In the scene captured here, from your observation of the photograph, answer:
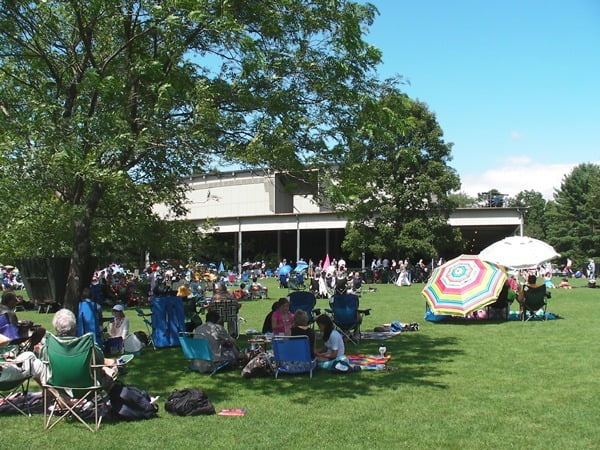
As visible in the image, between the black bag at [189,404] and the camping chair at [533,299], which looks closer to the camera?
the black bag at [189,404]

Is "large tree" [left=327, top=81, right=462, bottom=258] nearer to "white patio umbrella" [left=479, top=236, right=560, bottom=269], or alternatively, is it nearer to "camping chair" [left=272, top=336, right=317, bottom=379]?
"white patio umbrella" [left=479, top=236, right=560, bottom=269]

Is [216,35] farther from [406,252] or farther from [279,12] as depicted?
[406,252]

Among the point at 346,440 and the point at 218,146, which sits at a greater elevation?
the point at 218,146

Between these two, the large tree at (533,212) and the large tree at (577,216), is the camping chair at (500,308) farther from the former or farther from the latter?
the large tree at (533,212)

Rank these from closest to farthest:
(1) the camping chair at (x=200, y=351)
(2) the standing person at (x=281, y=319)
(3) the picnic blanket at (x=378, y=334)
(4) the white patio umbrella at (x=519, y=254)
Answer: (1) the camping chair at (x=200, y=351) < (2) the standing person at (x=281, y=319) < (3) the picnic blanket at (x=378, y=334) < (4) the white patio umbrella at (x=519, y=254)

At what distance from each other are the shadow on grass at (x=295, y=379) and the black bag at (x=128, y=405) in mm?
1154

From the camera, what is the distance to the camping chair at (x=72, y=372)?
6402 millimetres

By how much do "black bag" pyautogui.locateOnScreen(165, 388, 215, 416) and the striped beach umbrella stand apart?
918cm

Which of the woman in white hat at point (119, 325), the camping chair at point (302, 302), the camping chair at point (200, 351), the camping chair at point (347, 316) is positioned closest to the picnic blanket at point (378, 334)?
the camping chair at point (347, 316)

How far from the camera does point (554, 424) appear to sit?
20.8ft

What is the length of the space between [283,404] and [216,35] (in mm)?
5633

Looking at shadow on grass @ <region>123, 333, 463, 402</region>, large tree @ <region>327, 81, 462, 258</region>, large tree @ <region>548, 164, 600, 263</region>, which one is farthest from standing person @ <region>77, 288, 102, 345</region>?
large tree @ <region>548, 164, 600, 263</region>

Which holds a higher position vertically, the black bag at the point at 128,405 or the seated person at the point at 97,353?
the seated person at the point at 97,353

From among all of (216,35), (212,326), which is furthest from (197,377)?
(216,35)
